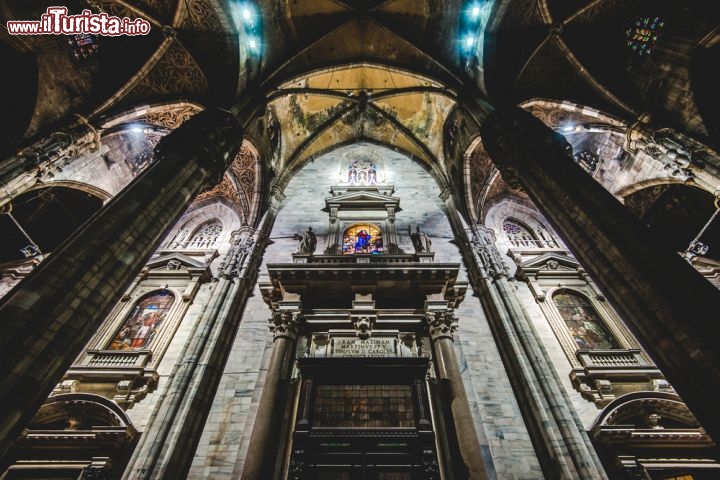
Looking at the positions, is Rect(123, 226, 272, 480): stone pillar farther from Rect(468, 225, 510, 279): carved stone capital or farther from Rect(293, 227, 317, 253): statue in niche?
Rect(468, 225, 510, 279): carved stone capital

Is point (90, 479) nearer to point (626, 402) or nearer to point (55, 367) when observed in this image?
point (55, 367)

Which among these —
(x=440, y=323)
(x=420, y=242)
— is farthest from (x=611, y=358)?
(x=420, y=242)

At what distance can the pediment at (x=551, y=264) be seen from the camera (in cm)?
1095

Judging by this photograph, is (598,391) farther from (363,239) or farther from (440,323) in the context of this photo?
(363,239)

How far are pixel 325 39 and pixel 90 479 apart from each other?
15899mm

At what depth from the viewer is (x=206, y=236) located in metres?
13.3

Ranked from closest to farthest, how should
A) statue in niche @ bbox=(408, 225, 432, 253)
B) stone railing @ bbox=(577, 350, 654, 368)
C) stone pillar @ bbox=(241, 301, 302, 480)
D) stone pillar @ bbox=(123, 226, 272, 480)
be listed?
stone pillar @ bbox=(123, 226, 272, 480), stone pillar @ bbox=(241, 301, 302, 480), stone railing @ bbox=(577, 350, 654, 368), statue in niche @ bbox=(408, 225, 432, 253)

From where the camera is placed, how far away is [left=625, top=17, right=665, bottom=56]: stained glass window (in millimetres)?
10031

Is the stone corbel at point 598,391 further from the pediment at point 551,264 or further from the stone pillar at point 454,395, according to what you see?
the pediment at point 551,264

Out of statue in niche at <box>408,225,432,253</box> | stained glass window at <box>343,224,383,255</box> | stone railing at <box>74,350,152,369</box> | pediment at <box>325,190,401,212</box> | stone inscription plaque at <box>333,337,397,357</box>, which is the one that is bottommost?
stone railing at <box>74,350,152,369</box>

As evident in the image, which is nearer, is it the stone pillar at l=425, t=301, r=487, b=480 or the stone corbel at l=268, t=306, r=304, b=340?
the stone pillar at l=425, t=301, r=487, b=480

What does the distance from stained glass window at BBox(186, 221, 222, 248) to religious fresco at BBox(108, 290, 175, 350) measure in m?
2.56

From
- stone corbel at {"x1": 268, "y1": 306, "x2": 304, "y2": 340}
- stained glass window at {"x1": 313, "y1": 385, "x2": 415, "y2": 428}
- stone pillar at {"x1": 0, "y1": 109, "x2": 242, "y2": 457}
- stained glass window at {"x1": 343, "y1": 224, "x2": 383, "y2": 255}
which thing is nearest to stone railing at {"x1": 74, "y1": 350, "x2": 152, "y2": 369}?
stone corbel at {"x1": 268, "y1": 306, "x2": 304, "y2": 340}

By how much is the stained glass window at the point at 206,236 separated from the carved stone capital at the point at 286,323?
199 inches
